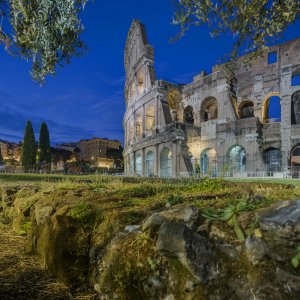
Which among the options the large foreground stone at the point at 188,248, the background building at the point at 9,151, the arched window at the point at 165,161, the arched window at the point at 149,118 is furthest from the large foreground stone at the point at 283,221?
the background building at the point at 9,151

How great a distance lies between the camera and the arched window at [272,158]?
2887 centimetres

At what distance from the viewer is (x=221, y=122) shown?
103 ft

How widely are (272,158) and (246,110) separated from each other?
10820 mm

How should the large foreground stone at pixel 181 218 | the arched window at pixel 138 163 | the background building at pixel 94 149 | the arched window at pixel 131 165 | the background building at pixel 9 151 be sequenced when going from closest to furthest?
the large foreground stone at pixel 181 218
the arched window at pixel 138 163
the arched window at pixel 131 165
the background building at pixel 9 151
the background building at pixel 94 149

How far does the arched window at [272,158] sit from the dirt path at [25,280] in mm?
28867

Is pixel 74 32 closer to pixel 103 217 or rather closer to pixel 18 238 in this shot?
pixel 18 238

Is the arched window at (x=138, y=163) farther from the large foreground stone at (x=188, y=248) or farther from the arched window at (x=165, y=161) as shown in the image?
the large foreground stone at (x=188, y=248)

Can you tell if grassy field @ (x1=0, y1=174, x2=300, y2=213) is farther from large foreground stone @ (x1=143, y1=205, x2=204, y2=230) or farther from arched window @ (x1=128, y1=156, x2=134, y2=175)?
arched window @ (x1=128, y1=156, x2=134, y2=175)

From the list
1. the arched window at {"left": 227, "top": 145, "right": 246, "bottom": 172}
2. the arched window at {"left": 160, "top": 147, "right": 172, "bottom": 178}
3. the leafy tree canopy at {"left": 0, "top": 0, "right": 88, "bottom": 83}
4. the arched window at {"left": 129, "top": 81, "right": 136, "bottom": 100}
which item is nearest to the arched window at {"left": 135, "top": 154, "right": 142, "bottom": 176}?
the arched window at {"left": 160, "top": 147, "right": 172, "bottom": 178}

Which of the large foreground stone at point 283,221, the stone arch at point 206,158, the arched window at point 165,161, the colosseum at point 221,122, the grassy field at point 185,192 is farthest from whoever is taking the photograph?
the stone arch at point 206,158

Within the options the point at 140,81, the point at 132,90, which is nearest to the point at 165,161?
the point at 140,81

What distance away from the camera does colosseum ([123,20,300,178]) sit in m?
28.2

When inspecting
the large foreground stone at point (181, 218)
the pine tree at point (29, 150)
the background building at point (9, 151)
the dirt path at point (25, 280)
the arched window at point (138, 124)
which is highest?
the background building at point (9, 151)

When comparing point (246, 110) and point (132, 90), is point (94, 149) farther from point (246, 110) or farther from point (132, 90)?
point (246, 110)
